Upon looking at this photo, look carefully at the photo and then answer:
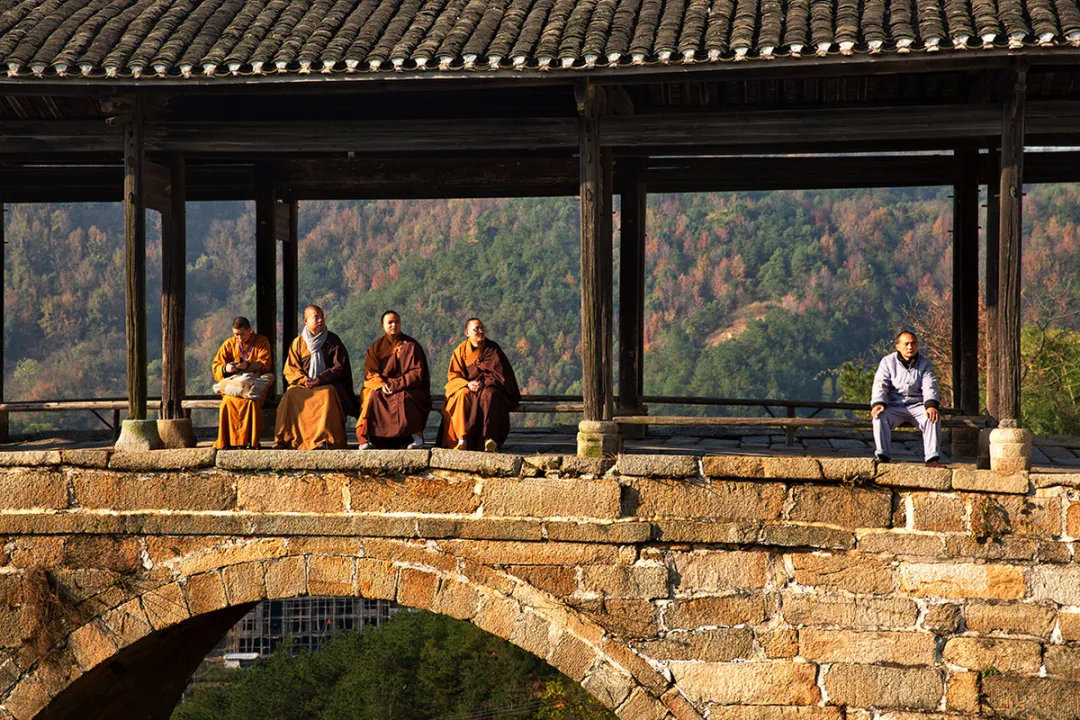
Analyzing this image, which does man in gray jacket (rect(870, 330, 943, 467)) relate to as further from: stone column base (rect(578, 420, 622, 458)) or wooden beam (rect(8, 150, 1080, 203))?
wooden beam (rect(8, 150, 1080, 203))

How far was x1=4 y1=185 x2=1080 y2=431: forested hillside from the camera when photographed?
56594mm

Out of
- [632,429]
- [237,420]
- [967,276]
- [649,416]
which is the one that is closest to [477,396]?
[649,416]

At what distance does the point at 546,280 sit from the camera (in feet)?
198

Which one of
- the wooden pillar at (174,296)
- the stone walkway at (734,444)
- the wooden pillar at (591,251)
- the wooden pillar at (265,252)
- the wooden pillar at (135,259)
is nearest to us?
the wooden pillar at (591,251)

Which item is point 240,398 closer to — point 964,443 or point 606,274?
point 606,274

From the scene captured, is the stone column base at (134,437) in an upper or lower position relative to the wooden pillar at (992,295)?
lower

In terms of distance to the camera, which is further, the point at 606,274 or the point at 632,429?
the point at 632,429

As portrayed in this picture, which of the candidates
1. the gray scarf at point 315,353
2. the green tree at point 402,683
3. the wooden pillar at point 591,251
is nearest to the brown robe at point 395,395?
the gray scarf at point 315,353

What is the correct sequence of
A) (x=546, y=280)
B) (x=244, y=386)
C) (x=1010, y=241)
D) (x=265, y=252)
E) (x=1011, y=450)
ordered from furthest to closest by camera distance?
(x=546, y=280) → (x=265, y=252) → (x=244, y=386) → (x=1010, y=241) → (x=1011, y=450)

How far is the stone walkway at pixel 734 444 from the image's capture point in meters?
10.4

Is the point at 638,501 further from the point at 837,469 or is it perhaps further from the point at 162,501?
the point at 162,501

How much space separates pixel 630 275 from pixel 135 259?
4.54 meters

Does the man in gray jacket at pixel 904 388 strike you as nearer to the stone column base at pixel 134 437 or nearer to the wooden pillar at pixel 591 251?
the wooden pillar at pixel 591 251

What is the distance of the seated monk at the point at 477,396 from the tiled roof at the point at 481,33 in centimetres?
194
